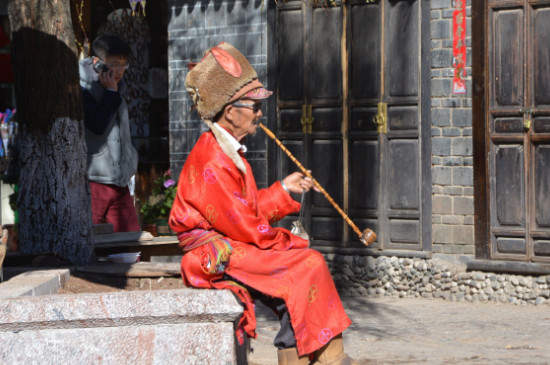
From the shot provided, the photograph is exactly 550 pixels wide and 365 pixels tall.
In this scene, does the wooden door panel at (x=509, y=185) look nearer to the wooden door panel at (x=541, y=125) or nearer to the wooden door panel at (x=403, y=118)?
the wooden door panel at (x=541, y=125)

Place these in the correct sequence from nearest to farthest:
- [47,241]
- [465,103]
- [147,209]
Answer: [47,241], [465,103], [147,209]

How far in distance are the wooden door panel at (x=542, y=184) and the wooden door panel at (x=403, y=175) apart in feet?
3.70

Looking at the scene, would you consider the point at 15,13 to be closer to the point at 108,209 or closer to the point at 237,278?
the point at 108,209

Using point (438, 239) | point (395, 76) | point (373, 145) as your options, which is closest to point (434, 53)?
point (395, 76)

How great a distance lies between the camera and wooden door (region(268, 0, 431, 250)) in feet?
31.8

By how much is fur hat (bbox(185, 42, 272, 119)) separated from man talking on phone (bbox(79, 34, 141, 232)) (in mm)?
1958

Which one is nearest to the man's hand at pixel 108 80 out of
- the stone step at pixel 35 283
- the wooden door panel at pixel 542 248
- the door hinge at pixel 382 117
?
the stone step at pixel 35 283

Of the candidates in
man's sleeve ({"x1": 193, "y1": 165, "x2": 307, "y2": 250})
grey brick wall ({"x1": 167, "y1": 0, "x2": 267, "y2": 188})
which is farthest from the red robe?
grey brick wall ({"x1": 167, "y1": 0, "x2": 267, "y2": 188})

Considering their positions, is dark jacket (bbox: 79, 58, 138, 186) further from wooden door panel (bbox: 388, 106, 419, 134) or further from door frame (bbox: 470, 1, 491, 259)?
door frame (bbox: 470, 1, 491, 259)

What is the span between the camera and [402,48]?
9.68m

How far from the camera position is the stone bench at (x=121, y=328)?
449 cm

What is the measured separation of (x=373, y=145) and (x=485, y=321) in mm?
2264

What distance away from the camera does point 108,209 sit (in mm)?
7137

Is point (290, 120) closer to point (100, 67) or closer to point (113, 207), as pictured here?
point (113, 207)
